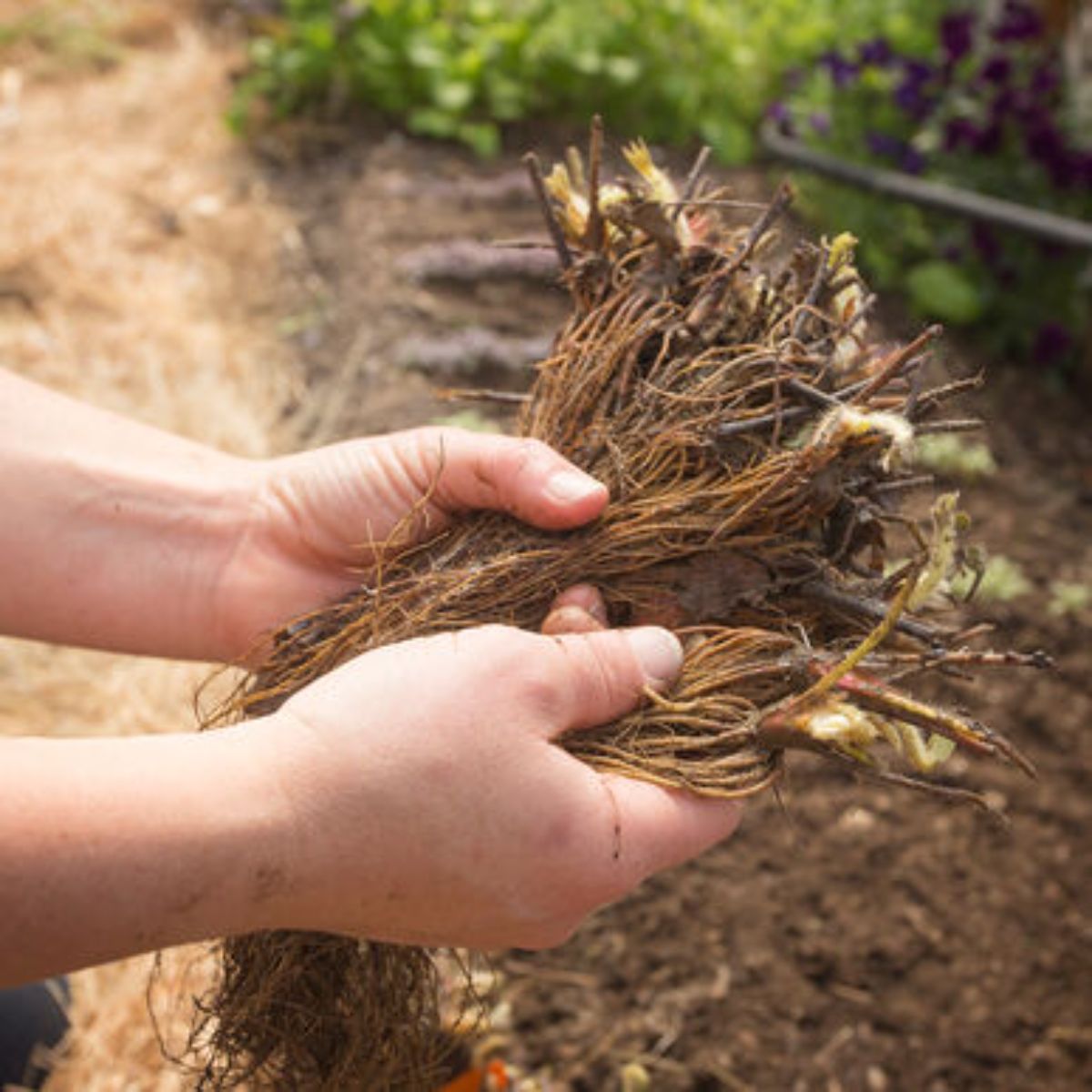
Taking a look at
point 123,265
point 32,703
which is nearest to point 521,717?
point 32,703

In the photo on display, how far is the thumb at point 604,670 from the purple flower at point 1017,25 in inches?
158

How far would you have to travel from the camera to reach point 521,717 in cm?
135

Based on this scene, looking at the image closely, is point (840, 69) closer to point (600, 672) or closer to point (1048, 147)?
point (1048, 147)

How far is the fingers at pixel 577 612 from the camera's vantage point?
1.57 m

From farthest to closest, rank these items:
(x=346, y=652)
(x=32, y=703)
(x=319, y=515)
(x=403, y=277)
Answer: (x=403, y=277) → (x=32, y=703) → (x=319, y=515) → (x=346, y=652)

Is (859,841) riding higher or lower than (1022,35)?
lower

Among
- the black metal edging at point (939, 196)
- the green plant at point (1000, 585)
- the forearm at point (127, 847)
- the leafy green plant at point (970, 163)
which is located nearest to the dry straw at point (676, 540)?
A: the forearm at point (127, 847)

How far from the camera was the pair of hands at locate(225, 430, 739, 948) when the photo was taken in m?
1.27

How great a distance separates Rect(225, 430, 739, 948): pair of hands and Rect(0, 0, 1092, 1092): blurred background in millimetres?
352

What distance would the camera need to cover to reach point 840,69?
4859mm

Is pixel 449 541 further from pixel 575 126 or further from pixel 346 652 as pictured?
pixel 575 126

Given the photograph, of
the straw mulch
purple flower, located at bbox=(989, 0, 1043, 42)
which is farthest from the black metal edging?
the straw mulch

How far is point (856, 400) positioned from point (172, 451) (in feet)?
3.46

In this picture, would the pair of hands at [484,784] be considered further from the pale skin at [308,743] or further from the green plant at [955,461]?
the green plant at [955,461]
